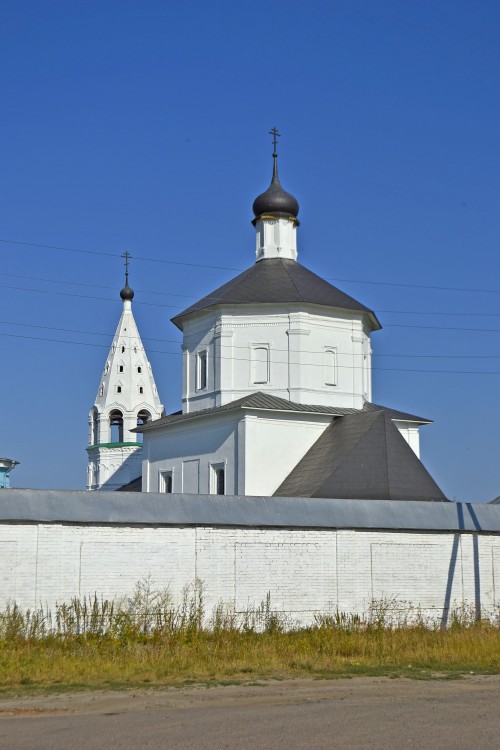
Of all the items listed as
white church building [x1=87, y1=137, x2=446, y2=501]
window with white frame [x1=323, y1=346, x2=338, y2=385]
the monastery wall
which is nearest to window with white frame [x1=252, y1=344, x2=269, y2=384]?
white church building [x1=87, y1=137, x2=446, y2=501]

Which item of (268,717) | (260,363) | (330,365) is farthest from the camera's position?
(330,365)

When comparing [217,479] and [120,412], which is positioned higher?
[120,412]

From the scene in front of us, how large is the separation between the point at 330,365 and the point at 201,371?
3478mm

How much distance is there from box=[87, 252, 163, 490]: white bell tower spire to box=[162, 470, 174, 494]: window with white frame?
39.0 ft

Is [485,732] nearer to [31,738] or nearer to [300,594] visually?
[31,738]

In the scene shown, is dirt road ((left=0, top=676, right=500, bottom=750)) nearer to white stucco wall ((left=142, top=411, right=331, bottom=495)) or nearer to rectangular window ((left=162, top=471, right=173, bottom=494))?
white stucco wall ((left=142, top=411, right=331, bottom=495))

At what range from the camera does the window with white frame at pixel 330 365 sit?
26084 mm

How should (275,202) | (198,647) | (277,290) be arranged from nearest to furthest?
(198,647) → (277,290) → (275,202)

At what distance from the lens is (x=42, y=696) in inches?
371

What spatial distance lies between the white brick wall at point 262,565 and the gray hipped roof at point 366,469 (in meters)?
5.08

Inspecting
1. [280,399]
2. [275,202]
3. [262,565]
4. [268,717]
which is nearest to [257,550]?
[262,565]

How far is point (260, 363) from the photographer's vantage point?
26.1 meters

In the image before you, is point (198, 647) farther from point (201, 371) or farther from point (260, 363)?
point (201, 371)

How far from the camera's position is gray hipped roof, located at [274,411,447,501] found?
21891mm
